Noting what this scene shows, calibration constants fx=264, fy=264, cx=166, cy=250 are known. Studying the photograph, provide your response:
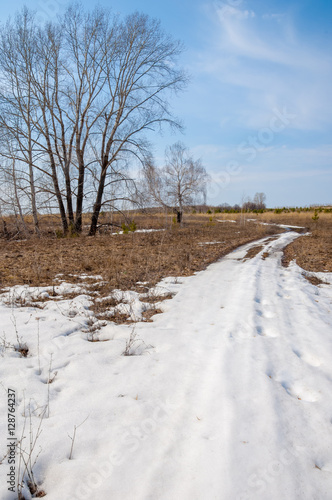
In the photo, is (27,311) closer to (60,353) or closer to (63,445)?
(60,353)

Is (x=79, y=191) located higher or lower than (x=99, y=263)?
higher

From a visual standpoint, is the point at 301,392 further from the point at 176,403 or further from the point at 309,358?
the point at 176,403

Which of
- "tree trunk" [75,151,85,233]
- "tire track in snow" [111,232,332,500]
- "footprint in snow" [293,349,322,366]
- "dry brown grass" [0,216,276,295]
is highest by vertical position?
"tree trunk" [75,151,85,233]

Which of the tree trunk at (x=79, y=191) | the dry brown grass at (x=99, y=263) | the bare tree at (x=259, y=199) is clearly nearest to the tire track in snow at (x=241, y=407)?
the dry brown grass at (x=99, y=263)

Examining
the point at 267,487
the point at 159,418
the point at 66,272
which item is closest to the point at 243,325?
the point at 159,418

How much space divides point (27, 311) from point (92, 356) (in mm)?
1922

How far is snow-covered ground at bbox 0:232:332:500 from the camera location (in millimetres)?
1689

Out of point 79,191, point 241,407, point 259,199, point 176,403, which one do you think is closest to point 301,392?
point 241,407

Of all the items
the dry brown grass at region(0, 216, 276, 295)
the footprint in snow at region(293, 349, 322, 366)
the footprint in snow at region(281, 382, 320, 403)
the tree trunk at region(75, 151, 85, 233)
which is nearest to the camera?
the footprint in snow at region(281, 382, 320, 403)

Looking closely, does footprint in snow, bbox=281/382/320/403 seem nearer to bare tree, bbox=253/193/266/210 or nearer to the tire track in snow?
the tire track in snow

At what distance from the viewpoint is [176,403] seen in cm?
240

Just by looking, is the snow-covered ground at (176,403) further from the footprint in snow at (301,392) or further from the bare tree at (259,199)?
the bare tree at (259,199)

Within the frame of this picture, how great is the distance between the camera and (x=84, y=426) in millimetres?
2113

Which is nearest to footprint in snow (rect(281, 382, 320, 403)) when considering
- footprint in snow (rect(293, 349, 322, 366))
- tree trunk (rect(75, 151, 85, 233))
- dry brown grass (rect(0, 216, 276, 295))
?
footprint in snow (rect(293, 349, 322, 366))
